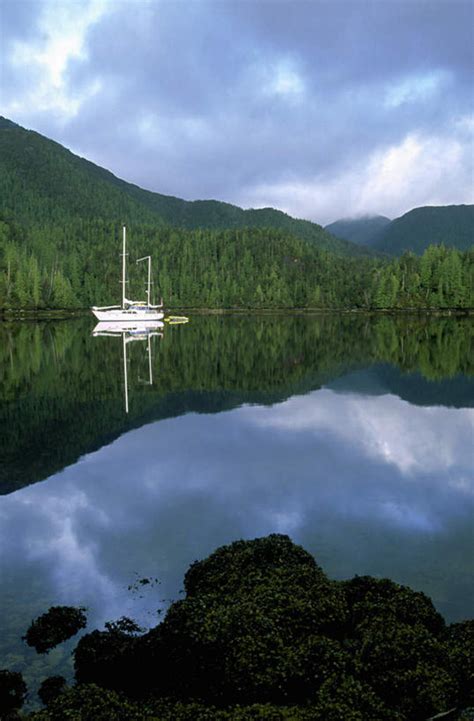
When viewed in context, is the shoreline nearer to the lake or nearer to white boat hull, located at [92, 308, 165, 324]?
white boat hull, located at [92, 308, 165, 324]

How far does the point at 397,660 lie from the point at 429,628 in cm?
171

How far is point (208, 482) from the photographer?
20.2m

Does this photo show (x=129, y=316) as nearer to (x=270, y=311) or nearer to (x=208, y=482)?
(x=270, y=311)

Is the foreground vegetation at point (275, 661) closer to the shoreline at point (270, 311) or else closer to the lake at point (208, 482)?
the lake at point (208, 482)

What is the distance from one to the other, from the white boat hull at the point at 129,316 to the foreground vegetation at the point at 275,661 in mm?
117595

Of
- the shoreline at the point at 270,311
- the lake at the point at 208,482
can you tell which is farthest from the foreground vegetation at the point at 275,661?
the shoreline at the point at 270,311

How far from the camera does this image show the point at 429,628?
34.2 ft

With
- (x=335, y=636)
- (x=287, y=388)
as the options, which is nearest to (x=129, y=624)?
(x=335, y=636)

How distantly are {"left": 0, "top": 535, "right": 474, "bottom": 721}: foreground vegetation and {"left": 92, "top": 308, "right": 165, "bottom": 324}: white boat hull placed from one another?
118 meters

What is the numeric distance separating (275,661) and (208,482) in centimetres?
1134

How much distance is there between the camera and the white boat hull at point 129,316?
12650 cm

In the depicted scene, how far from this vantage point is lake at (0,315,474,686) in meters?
13.3

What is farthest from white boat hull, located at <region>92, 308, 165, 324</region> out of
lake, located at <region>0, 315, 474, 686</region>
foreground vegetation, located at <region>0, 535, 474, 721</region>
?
foreground vegetation, located at <region>0, 535, 474, 721</region>

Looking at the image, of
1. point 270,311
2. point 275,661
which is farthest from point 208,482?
point 270,311
